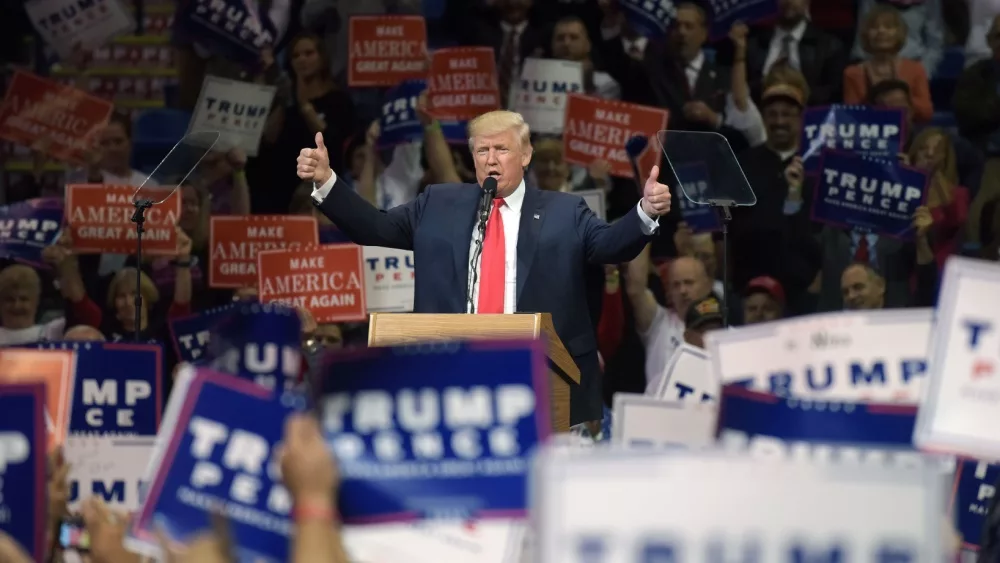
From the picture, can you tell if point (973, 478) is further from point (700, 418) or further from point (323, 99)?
point (323, 99)

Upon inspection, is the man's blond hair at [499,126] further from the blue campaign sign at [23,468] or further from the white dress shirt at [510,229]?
the blue campaign sign at [23,468]

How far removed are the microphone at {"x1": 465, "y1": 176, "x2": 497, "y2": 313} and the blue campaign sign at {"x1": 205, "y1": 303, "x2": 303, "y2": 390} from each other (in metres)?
1.81

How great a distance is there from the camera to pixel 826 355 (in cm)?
348

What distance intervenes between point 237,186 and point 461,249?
332cm

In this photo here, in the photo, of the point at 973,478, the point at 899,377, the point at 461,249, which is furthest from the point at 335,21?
the point at 899,377

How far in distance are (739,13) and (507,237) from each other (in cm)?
359

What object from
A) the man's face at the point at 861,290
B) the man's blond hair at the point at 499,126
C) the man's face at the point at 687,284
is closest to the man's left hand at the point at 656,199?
the man's blond hair at the point at 499,126

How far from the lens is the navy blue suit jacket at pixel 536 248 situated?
5.29 m

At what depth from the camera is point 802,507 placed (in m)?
2.49

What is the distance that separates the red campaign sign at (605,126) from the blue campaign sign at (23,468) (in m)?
5.42

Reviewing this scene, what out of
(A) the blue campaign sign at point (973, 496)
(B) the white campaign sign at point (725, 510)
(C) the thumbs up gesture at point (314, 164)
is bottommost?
(A) the blue campaign sign at point (973, 496)

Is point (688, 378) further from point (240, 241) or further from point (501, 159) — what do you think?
point (240, 241)

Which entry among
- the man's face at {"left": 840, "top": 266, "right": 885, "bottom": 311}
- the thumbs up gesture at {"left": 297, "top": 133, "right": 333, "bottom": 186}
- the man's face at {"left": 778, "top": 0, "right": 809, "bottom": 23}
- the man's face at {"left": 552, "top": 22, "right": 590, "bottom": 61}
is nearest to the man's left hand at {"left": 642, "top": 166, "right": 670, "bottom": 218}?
the thumbs up gesture at {"left": 297, "top": 133, "right": 333, "bottom": 186}

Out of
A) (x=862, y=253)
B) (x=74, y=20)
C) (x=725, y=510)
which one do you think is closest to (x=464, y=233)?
(x=725, y=510)
